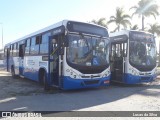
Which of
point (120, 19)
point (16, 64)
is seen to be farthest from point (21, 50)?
point (120, 19)

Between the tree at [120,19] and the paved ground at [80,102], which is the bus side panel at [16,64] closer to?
the paved ground at [80,102]

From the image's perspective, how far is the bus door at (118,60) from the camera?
1512cm

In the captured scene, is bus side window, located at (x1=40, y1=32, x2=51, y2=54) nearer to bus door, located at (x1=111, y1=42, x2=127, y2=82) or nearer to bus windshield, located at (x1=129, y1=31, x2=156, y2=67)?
bus door, located at (x1=111, y1=42, x2=127, y2=82)

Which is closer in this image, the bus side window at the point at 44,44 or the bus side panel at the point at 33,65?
the bus side window at the point at 44,44

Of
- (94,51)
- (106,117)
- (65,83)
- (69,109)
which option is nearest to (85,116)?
(106,117)

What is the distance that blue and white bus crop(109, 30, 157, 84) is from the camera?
14711 millimetres

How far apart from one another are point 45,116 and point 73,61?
15.0ft

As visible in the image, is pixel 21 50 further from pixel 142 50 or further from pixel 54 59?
pixel 142 50

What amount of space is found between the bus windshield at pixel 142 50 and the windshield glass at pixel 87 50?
1989mm

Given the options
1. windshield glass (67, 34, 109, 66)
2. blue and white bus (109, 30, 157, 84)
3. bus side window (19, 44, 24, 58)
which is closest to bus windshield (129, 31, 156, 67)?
blue and white bus (109, 30, 157, 84)

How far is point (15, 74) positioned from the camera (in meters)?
21.3

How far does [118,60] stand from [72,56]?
4.31 m

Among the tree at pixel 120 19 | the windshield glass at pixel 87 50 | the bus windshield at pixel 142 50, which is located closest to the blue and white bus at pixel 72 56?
the windshield glass at pixel 87 50

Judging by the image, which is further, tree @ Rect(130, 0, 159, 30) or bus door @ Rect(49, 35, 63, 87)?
tree @ Rect(130, 0, 159, 30)
